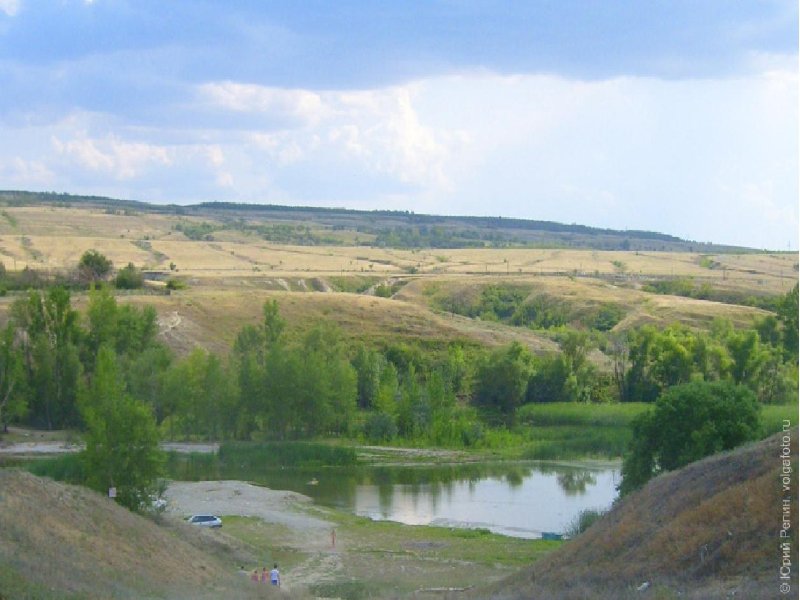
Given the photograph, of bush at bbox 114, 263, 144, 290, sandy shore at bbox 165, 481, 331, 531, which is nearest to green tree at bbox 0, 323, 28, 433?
sandy shore at bbox 165, 481, 331, 531

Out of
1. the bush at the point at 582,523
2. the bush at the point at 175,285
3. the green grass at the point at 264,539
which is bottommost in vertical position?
the green grass at the point at 264,539

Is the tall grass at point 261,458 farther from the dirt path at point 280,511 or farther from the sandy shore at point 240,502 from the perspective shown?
the dirt path at point 280,511

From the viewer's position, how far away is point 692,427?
42719 mm

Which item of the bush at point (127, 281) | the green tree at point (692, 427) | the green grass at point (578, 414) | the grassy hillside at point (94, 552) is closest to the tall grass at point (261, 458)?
the green grass at point (578, 414)

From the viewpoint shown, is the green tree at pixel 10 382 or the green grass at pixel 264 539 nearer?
the green grass at pixel 264 539

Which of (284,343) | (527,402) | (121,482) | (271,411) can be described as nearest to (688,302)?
(527,402)

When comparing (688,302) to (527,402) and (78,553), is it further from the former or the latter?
(78,553)

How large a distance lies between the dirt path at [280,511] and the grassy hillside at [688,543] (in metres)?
8.56

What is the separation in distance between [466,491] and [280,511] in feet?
34.6

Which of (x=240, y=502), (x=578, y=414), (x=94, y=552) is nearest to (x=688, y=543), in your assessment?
(x=94, y=552)

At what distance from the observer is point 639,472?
43844mm

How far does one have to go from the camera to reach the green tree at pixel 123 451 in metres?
38.8

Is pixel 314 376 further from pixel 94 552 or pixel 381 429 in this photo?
pixel 94 552

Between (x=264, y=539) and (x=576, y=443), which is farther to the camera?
(x=576, y=443)
